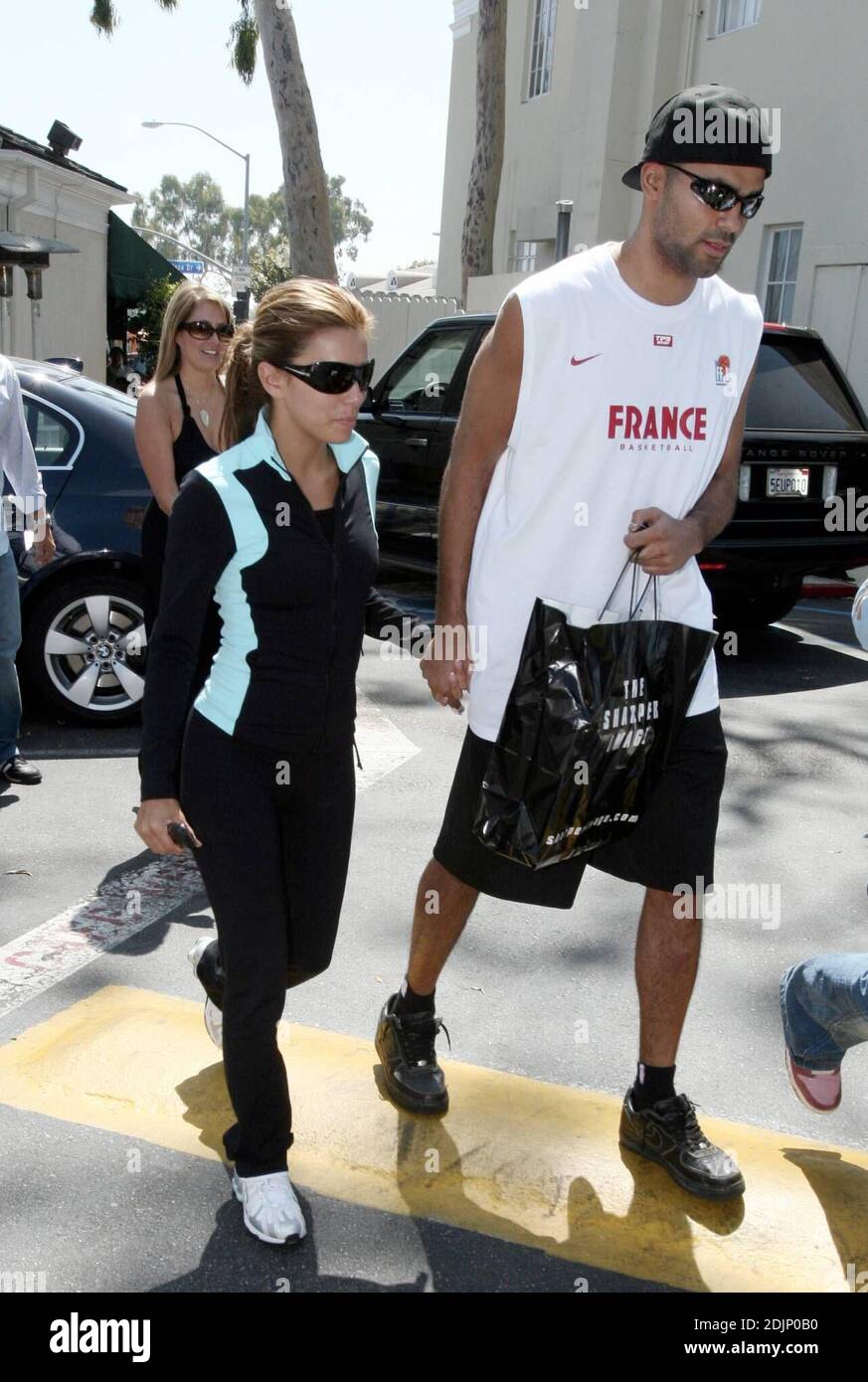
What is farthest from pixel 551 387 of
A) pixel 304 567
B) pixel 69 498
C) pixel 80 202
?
pixel 80 202

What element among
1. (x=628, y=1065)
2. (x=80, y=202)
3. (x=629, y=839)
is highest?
(x=80, y=202)

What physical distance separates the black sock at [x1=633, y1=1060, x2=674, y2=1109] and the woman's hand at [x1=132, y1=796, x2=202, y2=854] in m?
1.18

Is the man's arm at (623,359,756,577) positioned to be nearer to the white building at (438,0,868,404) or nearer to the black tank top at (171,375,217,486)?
the black tank top at (171,375,217,486)

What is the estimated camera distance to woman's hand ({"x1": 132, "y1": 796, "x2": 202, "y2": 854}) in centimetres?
254

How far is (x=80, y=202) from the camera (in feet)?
71.8

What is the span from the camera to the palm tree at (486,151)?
18656 mm

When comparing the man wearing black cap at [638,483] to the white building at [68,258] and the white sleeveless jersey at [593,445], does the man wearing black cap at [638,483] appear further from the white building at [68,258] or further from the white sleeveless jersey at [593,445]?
the white building at [68,258]

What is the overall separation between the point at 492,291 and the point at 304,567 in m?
16.7

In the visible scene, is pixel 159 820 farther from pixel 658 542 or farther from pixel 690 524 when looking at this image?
pixel 690 524

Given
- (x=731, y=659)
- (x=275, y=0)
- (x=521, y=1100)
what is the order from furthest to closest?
(x=275, y=0), (x=731, y=659), (x=521, y=1100)

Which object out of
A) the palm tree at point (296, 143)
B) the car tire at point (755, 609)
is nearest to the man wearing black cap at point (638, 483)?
the car tire at point (755, 609)

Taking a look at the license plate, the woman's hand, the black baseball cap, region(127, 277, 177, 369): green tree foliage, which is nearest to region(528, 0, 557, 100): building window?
region(127, 277, 177, 369): green tree foliage

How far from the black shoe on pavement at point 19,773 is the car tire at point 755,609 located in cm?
479

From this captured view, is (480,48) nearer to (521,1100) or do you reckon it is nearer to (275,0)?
(275,0)
